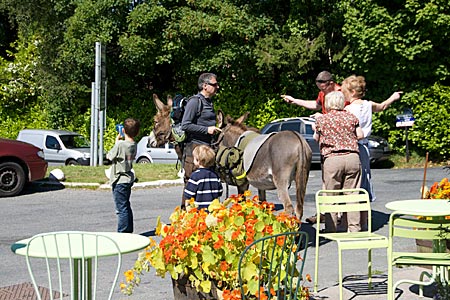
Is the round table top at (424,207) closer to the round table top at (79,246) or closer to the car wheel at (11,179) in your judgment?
the round table top at (79,246)

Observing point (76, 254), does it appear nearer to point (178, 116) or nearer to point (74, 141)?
point (178, 116)

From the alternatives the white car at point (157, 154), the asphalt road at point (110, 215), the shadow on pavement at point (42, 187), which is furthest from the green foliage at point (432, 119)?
the shadow on pavement at point (42, 187)

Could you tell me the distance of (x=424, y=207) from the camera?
5.82 meters

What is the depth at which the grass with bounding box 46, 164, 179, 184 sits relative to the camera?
57.0 ft

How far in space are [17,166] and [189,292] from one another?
443 inches

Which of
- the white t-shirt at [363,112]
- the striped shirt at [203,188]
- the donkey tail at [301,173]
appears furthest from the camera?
the white t-shirt at [363,112]

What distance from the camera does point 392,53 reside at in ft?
79.7

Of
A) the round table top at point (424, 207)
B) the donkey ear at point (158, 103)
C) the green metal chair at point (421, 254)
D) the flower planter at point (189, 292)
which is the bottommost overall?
the flower planter at point (189, 292)

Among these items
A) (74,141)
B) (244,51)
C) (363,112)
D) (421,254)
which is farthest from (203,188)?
(74,141)

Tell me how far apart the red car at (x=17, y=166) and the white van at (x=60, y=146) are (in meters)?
9.59

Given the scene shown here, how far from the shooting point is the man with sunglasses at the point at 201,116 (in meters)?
8.85

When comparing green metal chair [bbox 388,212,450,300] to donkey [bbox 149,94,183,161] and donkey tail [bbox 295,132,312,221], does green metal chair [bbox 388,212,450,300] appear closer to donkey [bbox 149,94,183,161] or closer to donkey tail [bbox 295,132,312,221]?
donkey tail [bbox 295,132,312,221]

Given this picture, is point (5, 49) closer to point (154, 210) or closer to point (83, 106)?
point (83, 106)

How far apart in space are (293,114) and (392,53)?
16.7 ft
